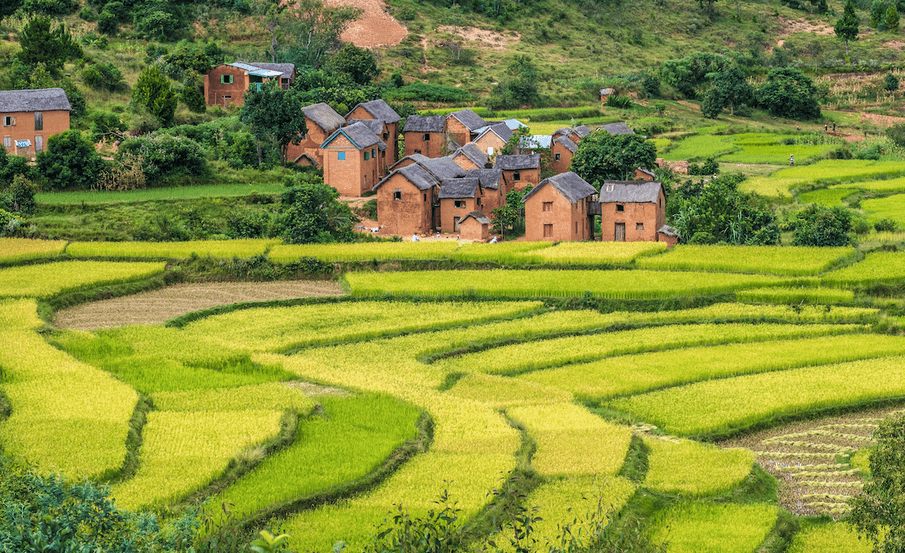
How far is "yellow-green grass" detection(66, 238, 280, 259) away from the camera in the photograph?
128 feet

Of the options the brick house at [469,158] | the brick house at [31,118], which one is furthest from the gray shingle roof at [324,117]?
the brick house at [31,118]

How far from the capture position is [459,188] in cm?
4656

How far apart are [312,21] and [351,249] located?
37425 millimetres

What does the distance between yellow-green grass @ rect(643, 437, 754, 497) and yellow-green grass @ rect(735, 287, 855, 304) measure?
1253 cm

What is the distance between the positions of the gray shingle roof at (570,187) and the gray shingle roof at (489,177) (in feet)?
10.5

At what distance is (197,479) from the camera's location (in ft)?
62.9

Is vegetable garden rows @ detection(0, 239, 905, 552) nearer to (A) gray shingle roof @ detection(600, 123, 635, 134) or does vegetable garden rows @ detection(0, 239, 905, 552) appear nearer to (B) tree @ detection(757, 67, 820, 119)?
(A) gray shingle roof @ detection(600, 123, 635, 134)

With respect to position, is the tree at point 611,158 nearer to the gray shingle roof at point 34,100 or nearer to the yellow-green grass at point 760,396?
the yellow-green grass at point 760,396

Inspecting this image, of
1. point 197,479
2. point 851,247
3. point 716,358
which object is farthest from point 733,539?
point 851,247

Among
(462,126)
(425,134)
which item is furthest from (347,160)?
(462,126)

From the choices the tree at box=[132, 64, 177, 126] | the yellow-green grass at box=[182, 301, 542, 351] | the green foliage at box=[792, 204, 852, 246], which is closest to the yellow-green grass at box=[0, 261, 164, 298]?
the yellow-green grass at box=[182, 301, 542, 351]

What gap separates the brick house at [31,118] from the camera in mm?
49750

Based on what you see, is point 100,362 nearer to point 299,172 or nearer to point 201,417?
point 201,417

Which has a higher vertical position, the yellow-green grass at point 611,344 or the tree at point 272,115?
the tree at point 272,115
